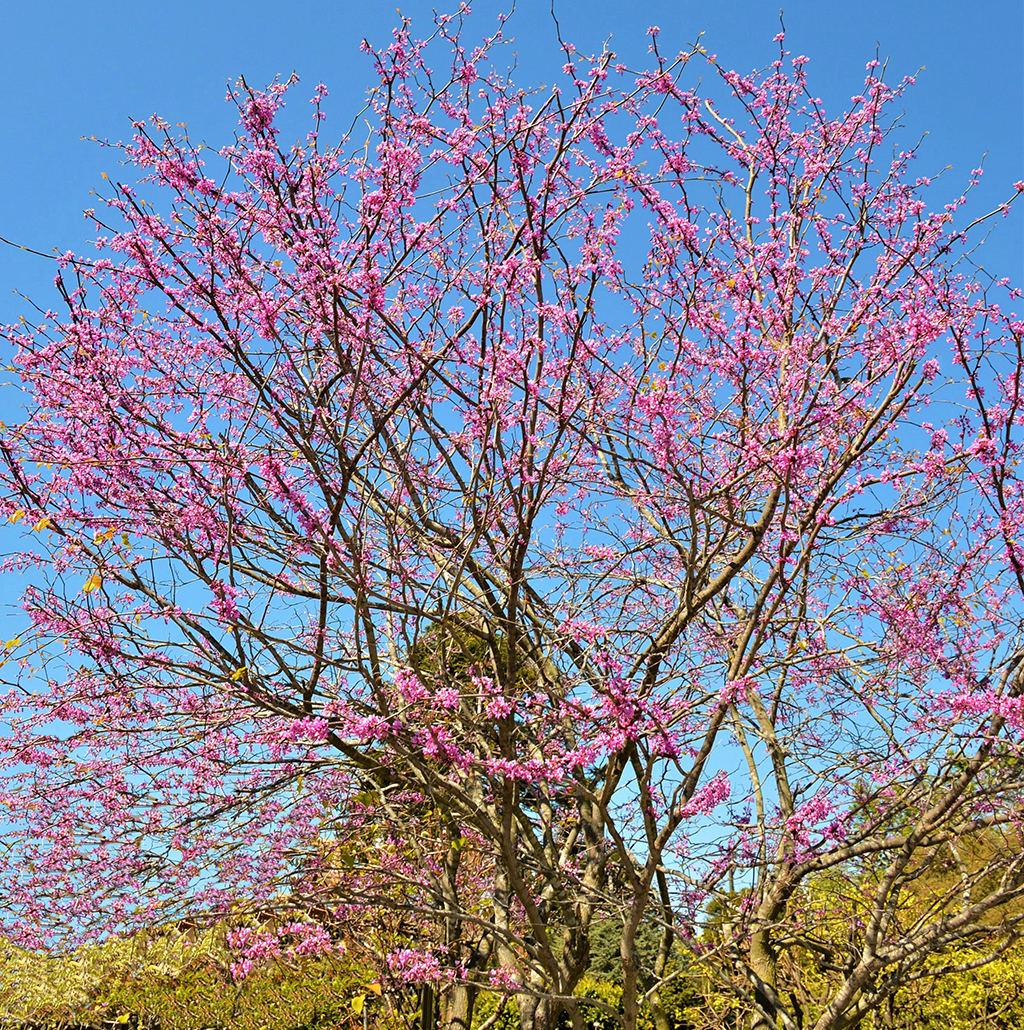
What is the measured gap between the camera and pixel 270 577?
601 cm

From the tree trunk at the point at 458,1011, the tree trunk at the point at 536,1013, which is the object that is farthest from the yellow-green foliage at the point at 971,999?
the tree trunk at the point at 458,1011

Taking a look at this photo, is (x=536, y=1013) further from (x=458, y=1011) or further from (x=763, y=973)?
(x=763, y=973)

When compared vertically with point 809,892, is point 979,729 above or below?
above

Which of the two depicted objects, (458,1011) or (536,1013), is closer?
(536,1013)

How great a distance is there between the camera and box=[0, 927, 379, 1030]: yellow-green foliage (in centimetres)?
998

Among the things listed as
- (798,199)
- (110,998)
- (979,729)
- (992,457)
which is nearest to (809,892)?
(979,729)

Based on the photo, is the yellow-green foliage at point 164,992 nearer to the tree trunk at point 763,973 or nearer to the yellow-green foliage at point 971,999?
the tree trunk at point 763,973

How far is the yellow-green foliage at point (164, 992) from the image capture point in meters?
9.98

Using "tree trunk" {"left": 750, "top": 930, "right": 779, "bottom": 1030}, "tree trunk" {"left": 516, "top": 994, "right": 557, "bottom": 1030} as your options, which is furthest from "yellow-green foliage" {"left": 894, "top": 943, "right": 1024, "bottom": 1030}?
"tree trunk" {"left": 516, "top": 994, "right": 557, "bottom": 1030}

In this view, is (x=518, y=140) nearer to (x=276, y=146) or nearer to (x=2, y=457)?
(x=276, y=146)

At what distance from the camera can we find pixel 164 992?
10.8 meters

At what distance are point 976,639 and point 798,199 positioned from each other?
350 centimetres

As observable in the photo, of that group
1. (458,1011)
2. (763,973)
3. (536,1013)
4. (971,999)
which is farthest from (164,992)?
(971,999)

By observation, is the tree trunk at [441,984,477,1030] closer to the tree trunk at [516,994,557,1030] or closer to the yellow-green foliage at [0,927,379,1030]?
the tree trunk at [516,994,557,1030]
